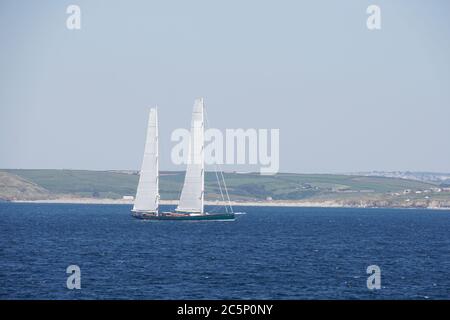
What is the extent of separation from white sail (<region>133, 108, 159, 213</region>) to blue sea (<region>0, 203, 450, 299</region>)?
1503 centimetres

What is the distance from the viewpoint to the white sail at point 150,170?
148 m

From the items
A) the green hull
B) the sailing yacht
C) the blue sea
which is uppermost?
the sailing yacht

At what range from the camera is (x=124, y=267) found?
80750mm

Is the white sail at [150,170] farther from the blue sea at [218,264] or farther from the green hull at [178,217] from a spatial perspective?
the blue sea at [218,264]

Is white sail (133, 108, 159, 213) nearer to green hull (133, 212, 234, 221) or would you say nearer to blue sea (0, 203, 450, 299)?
green hull (133, 212, 234, 221)

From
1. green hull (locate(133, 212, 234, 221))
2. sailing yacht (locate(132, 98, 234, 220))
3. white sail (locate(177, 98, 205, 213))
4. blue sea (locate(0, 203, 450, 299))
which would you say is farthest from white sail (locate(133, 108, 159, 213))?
blue sea (locate(0, 203, 450, 299))

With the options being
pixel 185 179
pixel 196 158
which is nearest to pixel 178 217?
pixel 185 179

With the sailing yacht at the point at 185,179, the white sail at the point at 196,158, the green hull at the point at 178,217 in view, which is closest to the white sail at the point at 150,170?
the sailing yacht at the point at 185,179

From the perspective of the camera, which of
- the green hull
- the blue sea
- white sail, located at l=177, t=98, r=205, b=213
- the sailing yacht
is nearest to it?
the blue sea

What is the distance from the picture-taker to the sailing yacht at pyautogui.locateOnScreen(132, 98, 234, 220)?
143 m

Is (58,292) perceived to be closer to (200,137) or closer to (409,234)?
(200,137)

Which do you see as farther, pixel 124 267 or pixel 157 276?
Result: pixel 124 267
